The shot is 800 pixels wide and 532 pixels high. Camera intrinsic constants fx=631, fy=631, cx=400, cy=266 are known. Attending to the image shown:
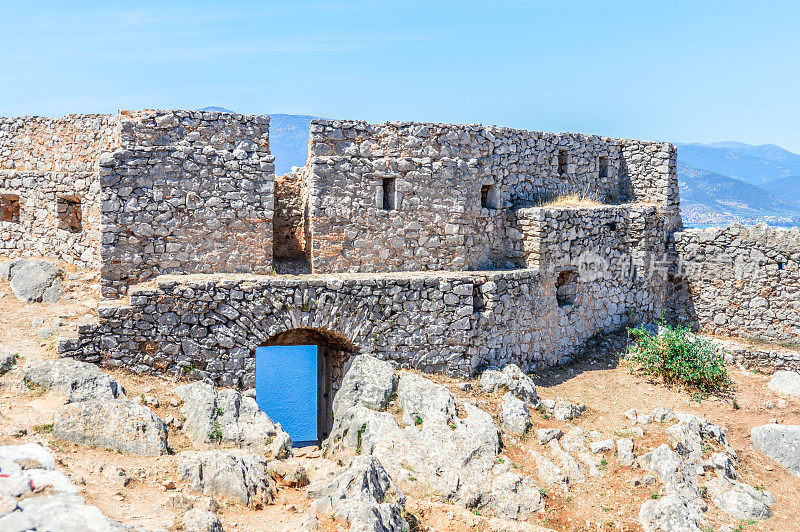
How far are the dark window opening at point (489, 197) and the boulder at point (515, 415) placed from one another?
432 centimetres

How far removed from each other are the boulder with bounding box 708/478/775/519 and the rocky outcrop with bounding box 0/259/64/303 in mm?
12281

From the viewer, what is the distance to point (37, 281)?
12859 mm

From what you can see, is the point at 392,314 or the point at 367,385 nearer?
the point at 367,385

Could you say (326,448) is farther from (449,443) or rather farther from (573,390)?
(573,390)

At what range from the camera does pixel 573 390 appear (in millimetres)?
12789

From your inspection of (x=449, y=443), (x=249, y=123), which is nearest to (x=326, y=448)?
(x=449, y=443)

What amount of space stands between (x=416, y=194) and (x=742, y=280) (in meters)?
9.13

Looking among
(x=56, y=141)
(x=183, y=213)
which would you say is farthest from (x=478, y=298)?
(x=56, y=141)

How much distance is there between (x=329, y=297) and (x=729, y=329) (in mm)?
10909

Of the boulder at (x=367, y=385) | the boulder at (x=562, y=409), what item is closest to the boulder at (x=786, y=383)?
the boulder at (x=562, y=409)

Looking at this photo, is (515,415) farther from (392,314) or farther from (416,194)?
(416,194)

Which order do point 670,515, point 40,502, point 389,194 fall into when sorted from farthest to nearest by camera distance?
point 389,194
point 670,515
point 40,502

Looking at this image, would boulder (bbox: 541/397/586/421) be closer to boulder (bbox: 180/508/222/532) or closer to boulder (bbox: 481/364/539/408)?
boulder (bbox: 481/364/539/408)

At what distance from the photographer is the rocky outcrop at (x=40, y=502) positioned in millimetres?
5266
